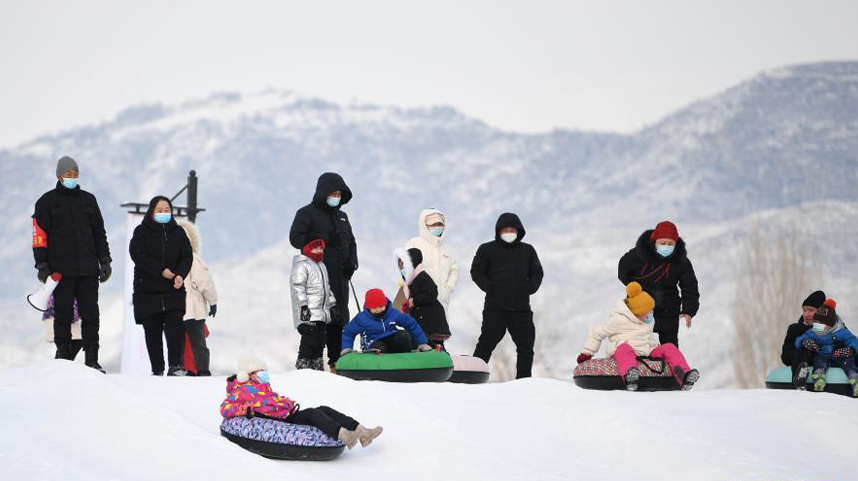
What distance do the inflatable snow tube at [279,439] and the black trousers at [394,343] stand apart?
270 centimetres

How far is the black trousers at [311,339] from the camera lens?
1250cm

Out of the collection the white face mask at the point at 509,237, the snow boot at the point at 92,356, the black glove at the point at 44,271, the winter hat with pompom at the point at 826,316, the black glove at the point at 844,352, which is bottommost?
the snow boot at the point at 92,356

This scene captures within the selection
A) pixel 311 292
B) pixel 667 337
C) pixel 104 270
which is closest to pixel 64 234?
pixel 104 270

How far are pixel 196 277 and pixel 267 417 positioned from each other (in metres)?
4.78

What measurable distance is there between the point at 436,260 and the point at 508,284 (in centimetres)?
83

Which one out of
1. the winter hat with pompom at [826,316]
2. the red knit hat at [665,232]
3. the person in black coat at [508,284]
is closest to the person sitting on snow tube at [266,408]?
the person in black coat at [508,284]

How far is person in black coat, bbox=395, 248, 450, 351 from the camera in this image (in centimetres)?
1333

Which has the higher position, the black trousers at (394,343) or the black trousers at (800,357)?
the black trousers at (394,343)

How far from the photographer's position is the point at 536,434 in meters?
11.1

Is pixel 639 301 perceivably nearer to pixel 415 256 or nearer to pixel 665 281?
pixel 665 281

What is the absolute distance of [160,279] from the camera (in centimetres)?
1232

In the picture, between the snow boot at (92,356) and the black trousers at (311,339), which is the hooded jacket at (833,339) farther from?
the snow boot at (92,356)

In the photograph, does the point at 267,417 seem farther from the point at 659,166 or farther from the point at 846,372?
the point at 659,166

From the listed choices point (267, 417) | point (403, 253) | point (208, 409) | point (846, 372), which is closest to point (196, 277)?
point (403, 253)
